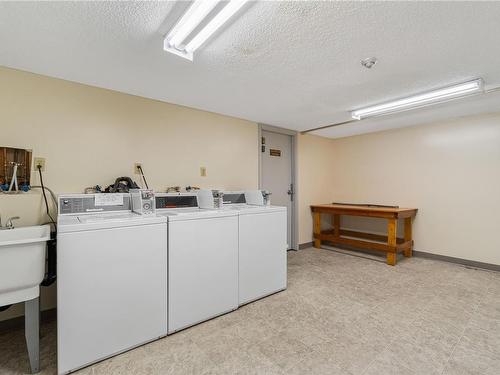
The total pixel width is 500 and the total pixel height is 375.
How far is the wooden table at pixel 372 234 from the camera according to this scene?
3.69 meters

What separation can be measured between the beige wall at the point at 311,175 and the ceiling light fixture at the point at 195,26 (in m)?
3.08

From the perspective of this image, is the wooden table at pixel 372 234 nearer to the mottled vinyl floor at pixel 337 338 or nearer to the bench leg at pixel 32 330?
the mottled vinyl floor at pixel 337 338

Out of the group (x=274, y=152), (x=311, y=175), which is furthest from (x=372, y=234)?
(x=274, y=152)

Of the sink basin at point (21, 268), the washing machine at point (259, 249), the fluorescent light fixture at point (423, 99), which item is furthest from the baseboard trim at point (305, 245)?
the sink basin at point (21, 268)

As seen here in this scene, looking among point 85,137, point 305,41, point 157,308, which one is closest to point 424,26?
point 305,41

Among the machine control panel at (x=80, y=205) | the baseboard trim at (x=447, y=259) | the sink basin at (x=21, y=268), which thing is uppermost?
the machine control panel at (x=80, y=205)

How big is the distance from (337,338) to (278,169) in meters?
2.79

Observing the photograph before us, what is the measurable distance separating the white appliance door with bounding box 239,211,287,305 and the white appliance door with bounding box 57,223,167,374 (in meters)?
0.80

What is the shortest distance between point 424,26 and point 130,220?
2.36m

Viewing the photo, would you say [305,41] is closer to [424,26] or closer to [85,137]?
[424,26]

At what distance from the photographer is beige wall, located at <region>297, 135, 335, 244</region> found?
4590 mm

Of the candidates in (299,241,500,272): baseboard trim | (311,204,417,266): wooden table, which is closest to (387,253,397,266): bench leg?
(311,204,417,266): wooden table

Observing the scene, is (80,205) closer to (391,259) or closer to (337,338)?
(337,338)

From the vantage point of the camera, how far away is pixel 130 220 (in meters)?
1.85
